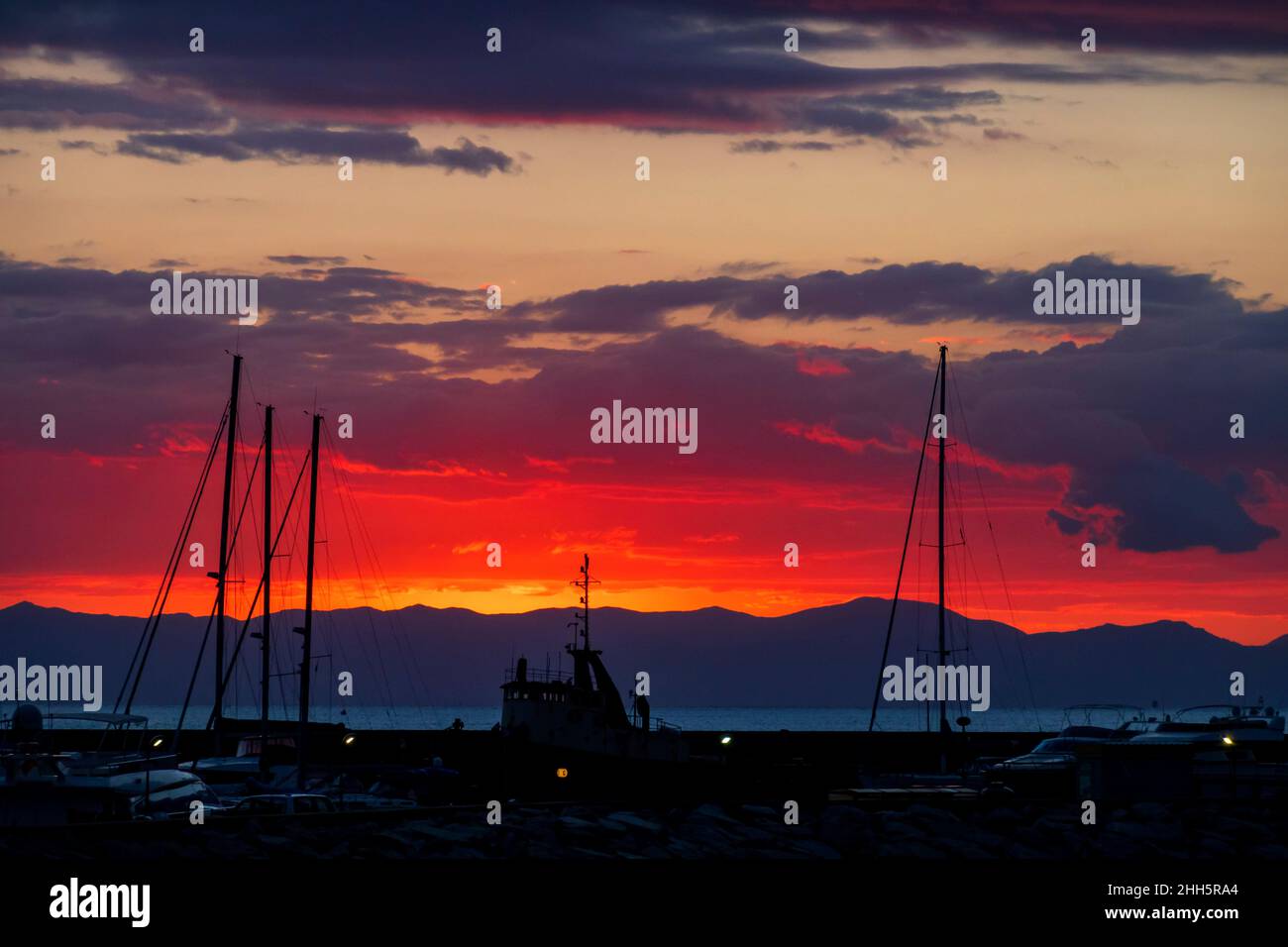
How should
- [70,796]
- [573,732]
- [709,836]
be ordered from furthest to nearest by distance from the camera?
[573,732] → [709,836] → [70,796]

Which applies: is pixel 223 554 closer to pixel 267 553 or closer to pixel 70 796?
pixel 267 553

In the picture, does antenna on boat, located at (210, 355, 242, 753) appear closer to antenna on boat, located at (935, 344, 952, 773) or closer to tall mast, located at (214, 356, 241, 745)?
tall mast, located at (214, 356, 241, 745)

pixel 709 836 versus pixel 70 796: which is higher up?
pixel 70 796

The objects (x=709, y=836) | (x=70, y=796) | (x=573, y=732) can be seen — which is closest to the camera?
(x=70, y=796)

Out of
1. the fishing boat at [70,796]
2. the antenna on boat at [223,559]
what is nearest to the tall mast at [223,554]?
the antenna on boat at [223,559]

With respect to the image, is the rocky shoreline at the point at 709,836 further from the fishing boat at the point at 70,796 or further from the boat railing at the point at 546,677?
the boat railing at the point at 546,677

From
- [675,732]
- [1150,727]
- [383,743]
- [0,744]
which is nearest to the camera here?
[675,732]

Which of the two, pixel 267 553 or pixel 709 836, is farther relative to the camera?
pixel 267 553

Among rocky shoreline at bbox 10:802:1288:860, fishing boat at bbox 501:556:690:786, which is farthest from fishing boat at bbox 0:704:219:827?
fishing boat at bbox 501:556:690:786

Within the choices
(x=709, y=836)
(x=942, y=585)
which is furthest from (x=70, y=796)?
(x=942, y=585)
